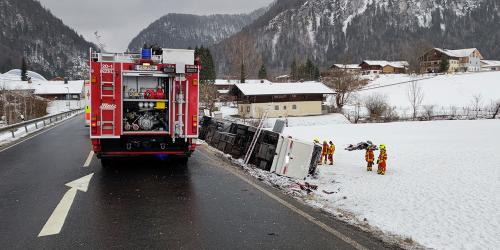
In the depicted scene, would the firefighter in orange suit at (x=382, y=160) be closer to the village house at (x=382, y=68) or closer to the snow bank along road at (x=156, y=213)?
the snow bank along road at (x=156, y=213)

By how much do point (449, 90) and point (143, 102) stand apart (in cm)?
7998

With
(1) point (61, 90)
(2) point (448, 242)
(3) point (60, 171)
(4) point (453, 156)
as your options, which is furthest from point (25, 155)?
(1) point (61, 90)

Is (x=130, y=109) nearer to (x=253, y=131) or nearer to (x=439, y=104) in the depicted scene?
(x=253, y=131)

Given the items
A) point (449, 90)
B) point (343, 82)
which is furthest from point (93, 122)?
point (449, 90)

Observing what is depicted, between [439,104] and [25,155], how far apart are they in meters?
68.4

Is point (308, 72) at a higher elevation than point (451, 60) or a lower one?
lower

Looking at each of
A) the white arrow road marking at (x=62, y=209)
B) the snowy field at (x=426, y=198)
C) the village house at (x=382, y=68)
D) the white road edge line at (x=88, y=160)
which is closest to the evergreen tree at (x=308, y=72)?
the village house at (x=382, y=68)

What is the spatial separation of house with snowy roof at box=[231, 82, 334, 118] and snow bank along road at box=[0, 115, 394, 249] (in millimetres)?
52649

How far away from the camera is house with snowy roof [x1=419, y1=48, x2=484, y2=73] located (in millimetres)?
118312

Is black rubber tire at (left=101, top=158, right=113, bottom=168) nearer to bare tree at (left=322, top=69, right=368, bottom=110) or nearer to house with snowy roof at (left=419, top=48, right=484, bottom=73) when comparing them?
bare tree at (left=322, top=69, right=368, bottom=110)

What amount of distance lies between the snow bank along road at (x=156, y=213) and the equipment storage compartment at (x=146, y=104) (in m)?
1.13

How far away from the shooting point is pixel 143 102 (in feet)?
33.4

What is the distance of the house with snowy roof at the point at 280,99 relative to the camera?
63178 millimetres

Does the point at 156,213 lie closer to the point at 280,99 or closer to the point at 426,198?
the point at 426,198
